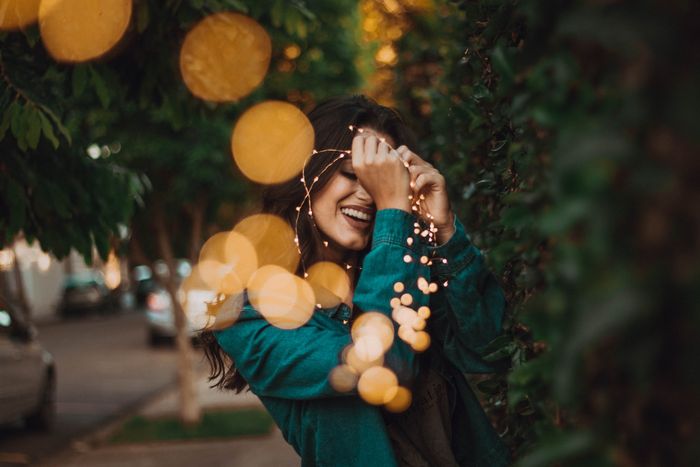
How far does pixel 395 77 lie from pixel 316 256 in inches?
202

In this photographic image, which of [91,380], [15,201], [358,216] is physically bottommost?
[91,380]

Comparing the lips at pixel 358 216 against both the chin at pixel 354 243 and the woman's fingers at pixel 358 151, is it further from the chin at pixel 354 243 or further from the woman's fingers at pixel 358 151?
the woman's fingers at pixel 358 151

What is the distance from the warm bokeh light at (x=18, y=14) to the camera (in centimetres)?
289

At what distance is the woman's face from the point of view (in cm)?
234

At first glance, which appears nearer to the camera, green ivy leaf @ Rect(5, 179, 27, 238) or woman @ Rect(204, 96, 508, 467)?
woman @ Rect(204, 96, 508, 467)

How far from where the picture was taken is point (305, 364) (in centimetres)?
204

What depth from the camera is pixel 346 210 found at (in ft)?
7.73

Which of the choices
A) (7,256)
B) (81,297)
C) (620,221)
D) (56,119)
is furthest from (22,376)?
(81,297)

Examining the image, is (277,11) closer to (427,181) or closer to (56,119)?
(56,119)

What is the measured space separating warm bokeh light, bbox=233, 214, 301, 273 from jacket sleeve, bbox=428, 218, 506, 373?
0.49 metres

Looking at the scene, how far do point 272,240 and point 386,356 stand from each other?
70 cm

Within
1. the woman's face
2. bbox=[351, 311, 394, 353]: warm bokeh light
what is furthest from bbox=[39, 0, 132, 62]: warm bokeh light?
bbox=[351, 311, 394, 353]: warm bokeh light

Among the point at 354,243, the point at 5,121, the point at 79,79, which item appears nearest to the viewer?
the point at 354,243

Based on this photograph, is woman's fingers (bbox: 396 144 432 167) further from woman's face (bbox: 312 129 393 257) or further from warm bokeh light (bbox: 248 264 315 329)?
warm bokeh light (bbox: 248 264 315 329)
